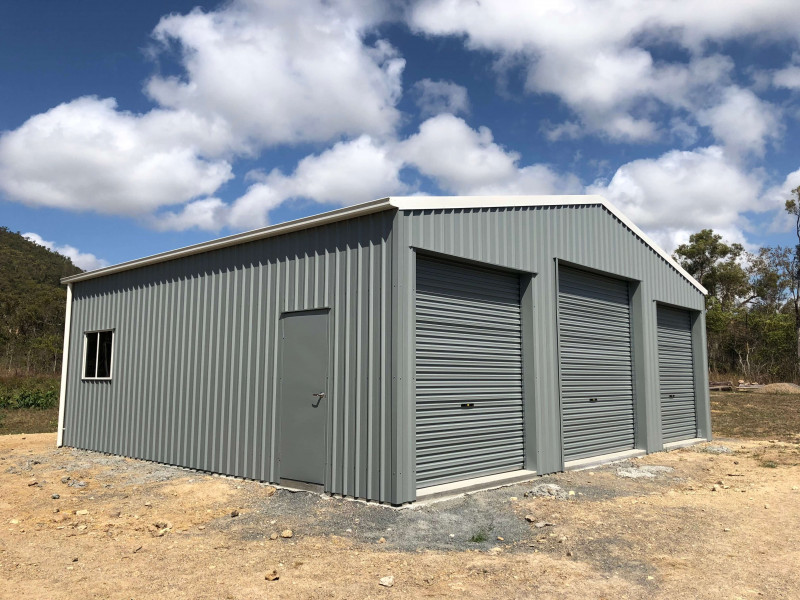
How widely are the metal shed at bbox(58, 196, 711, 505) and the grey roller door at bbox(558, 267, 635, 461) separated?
0.13ft

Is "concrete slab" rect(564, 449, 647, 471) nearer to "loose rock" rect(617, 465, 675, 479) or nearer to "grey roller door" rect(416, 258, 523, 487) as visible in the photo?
"loose rock" rect(617, 465, 675, 479)

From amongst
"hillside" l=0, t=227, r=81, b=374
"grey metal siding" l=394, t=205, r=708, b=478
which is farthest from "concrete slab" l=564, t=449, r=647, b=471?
"hillside" l=0, t=227, r=81, b=374

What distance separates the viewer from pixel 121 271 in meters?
11.6

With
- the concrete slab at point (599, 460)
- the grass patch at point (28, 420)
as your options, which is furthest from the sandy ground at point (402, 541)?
the grass patch at point (28, 420)

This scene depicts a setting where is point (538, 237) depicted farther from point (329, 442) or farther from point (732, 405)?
point (732, 405)

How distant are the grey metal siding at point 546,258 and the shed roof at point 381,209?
10cm

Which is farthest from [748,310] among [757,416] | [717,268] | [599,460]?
[599,460]

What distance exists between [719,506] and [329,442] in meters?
4.69

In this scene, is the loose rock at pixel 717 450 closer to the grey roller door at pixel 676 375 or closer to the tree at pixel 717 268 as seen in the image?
the grey roller door at pixel 676 375

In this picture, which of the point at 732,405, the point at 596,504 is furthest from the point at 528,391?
the point at 732,405

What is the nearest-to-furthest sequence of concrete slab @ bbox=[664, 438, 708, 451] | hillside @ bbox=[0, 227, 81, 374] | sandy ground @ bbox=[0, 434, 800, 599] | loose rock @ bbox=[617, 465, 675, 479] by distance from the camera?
sandy ground @ bbox=[0, 434, 800, 599] < loose rock @ bbox=[617, 465, 675, 479] < concrete slab @ bbox=[664, 438, 708, 451] < hillside @ bbox=[0, 227, 81, 374]

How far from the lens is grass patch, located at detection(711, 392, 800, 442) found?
14693 millimetres

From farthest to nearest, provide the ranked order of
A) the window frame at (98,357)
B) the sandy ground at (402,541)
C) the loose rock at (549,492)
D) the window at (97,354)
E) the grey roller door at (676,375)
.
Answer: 1. the grey roller door at (676,375)
2. the window at (97,354)
3. the window frame at (98,357)
4. the loose rock at (549,492)
5. the sandy ground at (402,541)

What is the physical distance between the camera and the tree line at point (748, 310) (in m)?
36.4
